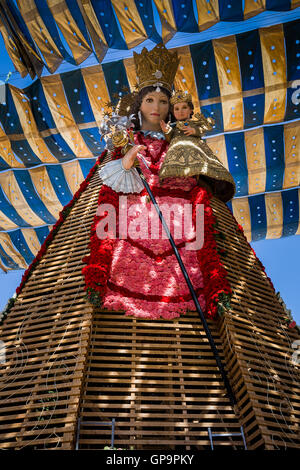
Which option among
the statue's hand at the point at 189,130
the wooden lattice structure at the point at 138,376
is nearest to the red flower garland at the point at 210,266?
the wooden lattice structure at the point at 138,376

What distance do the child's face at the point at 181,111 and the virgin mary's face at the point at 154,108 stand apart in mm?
408

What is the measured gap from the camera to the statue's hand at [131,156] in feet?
21.5

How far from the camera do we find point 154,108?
7.93 m

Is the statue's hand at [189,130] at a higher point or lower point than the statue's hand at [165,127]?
lower

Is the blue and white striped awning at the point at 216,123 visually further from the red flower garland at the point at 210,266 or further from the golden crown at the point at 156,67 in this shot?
the red flower garland at the point at 210,266

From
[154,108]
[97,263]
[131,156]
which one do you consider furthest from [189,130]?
[97,263]

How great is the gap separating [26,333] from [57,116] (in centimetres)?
776

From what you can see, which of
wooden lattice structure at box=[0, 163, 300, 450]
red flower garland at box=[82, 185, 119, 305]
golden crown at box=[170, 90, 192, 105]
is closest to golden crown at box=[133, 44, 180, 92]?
golden crown at box=[170, 90, 192, 105]

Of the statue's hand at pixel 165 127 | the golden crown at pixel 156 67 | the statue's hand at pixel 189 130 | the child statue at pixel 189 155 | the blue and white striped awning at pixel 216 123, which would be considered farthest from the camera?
the blue and white striped awning at pixel 216 123

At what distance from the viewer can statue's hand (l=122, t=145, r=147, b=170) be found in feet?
21.5

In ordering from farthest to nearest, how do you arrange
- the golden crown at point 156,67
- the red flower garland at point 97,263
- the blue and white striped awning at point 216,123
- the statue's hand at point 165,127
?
1. the blue and white striped awning at point 216,123
2. the golden crown at point 156,67
3. the statue's hand at point 165,127
4. the red flower garland at point 97,263

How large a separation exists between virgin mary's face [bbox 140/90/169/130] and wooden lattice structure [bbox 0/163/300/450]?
3.59 meters

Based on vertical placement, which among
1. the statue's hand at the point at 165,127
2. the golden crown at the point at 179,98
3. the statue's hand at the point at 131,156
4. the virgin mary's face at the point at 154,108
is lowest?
the statue's hand at the point at 131,156

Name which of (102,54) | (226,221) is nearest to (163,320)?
(226,221)
